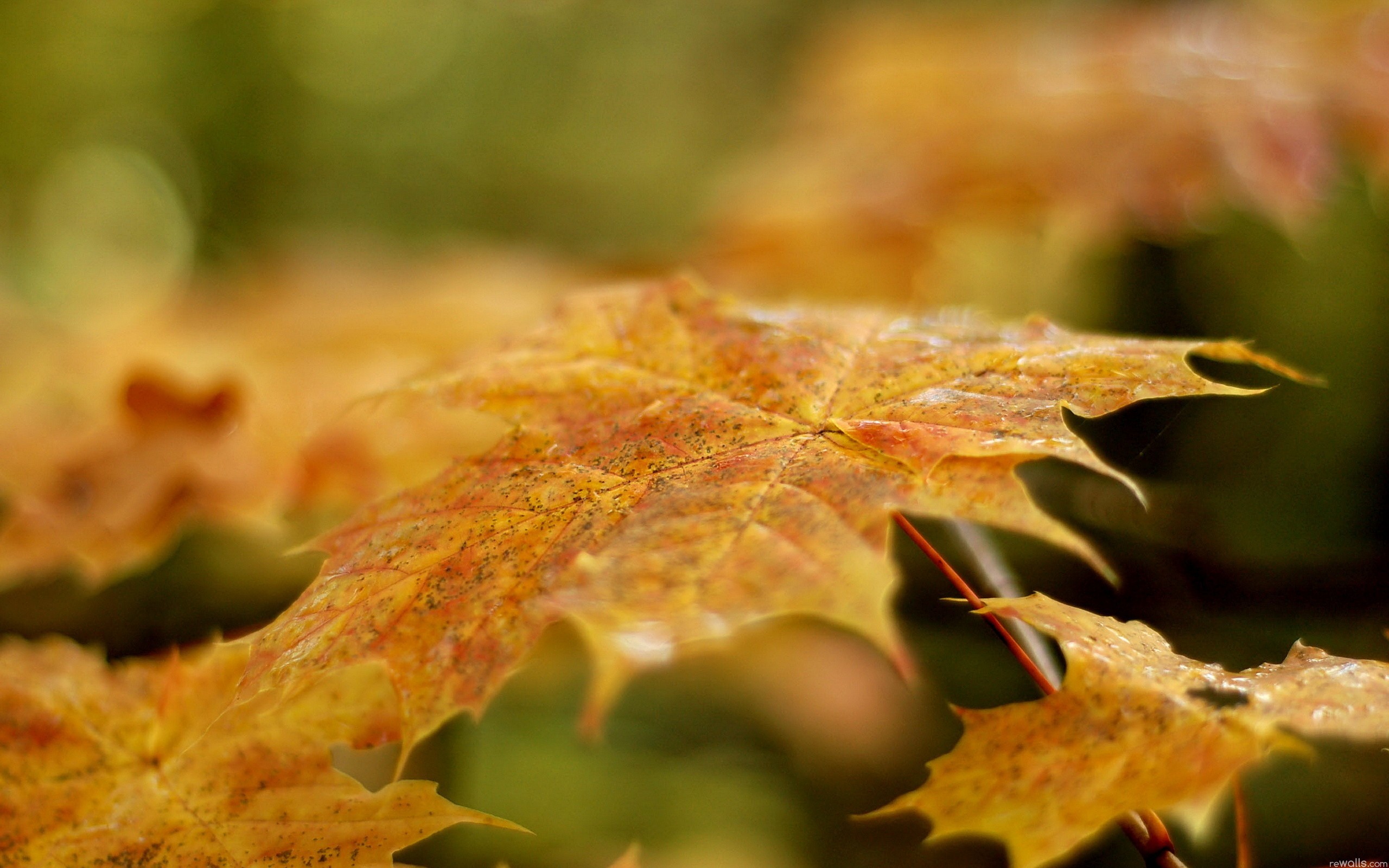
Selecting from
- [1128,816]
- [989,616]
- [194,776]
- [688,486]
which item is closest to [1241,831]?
[1128,816]

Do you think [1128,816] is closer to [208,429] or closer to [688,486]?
[688,486]

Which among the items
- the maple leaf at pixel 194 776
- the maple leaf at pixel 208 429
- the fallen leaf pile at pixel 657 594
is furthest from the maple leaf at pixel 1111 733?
the maple leaf at pixel 208 429

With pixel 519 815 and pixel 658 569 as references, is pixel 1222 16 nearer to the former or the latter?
pixel 658 569

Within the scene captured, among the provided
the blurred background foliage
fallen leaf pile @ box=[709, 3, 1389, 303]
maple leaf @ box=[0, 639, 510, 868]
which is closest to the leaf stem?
maple leaf @ box=[0, 639, 510, 868]

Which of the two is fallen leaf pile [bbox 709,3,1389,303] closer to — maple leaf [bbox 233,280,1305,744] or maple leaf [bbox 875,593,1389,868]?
maple leaf [bbox 233,280,1305,744]

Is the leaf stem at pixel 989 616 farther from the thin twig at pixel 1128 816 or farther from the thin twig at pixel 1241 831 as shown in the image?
the thin twig at pixel 1241 831

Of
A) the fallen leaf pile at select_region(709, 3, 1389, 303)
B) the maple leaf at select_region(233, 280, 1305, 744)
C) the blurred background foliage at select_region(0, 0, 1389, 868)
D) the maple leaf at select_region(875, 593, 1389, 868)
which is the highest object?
the fallen leaf pile at select_region(709, 3, 1389, 303)
